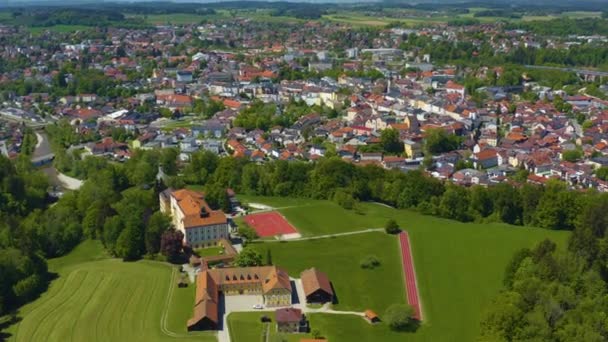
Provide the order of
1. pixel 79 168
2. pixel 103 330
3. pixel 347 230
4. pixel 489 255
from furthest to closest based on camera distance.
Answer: pixel 79 168 → pixel 347 230 → pixel 489 255 → pixel 103 330

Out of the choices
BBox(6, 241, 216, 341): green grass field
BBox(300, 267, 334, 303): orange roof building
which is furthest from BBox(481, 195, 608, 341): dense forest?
BBox(6, 241, 216, 341): green grass field

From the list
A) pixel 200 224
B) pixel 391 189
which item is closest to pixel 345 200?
pixel 391 189

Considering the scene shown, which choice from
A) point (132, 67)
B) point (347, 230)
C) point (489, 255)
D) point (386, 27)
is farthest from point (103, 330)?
point (386, 27)

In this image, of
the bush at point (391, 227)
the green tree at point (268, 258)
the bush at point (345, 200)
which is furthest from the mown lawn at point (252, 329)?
the bush at point (345, 200)

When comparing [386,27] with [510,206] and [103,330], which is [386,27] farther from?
[103,330]

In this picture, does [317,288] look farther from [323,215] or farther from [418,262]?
[323,215]

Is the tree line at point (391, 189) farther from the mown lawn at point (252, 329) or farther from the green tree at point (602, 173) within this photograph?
the mown lawn at point (252, 329)
